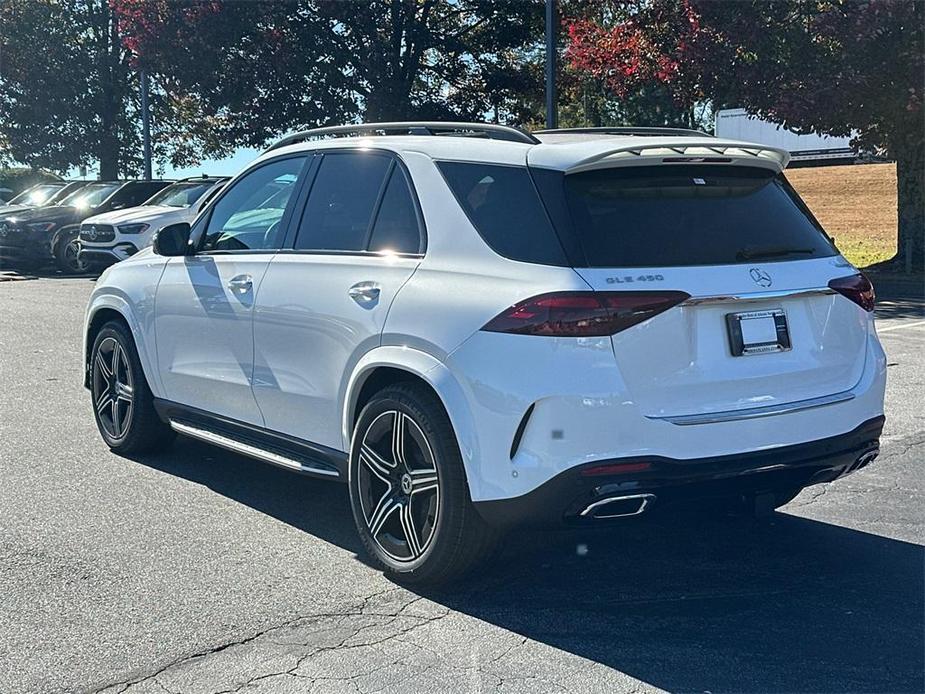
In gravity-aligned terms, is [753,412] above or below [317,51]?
below

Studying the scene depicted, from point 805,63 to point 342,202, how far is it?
13.5 metres

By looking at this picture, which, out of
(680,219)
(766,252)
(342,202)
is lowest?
(766,252)

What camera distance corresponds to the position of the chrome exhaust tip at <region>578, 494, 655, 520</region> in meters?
3.96

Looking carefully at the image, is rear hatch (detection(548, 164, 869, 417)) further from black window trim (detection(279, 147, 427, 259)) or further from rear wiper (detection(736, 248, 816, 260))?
black window trim (detection(279, 147, 427, 259))

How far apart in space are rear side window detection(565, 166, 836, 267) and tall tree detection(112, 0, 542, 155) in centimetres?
2180

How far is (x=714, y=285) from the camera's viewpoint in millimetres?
4094

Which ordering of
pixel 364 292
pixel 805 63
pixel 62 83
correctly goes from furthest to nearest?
pixel 62 83 → pixel 805 63 → pixel 364 292

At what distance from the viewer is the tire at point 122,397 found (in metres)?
6.50

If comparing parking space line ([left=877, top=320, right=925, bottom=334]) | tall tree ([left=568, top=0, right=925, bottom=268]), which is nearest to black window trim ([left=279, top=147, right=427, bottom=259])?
parking space line ([left=877, top=320, right=925, bottom=334])

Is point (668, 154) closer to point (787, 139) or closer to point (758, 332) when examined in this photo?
point (758, 332)

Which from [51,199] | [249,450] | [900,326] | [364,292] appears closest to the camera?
[364,292]

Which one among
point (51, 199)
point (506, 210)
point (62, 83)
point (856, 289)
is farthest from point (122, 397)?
point (62, 83)

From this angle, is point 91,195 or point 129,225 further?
point 91,195

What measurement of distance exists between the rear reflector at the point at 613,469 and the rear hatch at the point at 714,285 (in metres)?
0.20
